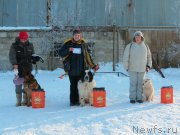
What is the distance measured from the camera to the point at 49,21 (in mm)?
17953

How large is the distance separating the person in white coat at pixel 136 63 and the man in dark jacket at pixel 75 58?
34.0 inches

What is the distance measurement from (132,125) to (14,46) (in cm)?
330

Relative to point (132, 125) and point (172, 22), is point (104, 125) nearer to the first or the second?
point (132, 125)

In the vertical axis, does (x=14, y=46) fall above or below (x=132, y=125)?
above

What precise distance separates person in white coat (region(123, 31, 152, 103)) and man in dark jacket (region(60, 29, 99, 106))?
863 millimetres

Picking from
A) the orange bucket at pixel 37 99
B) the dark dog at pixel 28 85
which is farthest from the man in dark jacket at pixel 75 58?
the dark dog at pixel 28 85

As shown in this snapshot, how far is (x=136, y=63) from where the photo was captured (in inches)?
378

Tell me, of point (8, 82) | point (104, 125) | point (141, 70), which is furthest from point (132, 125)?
point (8, 82)

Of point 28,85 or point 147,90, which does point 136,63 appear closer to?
point 147,90

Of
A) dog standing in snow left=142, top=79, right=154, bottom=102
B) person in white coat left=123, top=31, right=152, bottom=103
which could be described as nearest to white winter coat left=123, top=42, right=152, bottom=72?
person in white coat left=123, top=31, right=152, bottom=103

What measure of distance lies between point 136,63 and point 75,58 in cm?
141

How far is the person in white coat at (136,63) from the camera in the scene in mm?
9602

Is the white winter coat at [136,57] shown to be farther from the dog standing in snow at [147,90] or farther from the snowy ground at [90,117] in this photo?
the snowy ground at [90,117]

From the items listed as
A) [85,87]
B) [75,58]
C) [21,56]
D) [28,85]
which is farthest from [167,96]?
[21,56]
